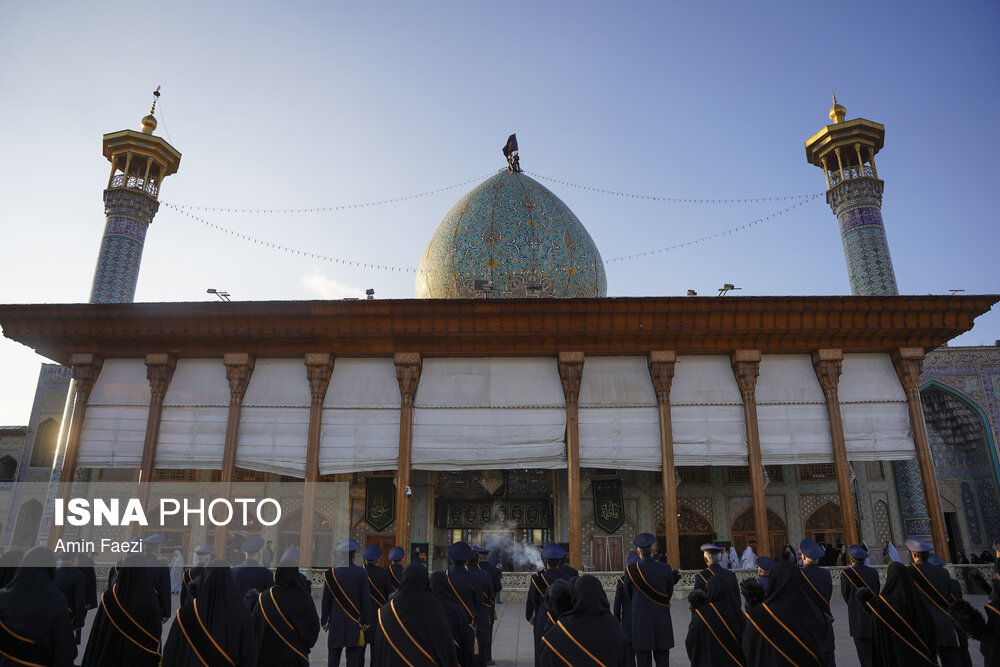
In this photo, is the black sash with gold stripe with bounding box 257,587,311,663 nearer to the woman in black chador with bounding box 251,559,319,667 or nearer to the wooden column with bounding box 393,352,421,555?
the woman in black chador with bounding box 251,559,319,667

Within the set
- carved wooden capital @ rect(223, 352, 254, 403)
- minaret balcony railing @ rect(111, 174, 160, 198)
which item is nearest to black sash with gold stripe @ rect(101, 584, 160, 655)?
carved wooden capital @ rect(223, 352, 254, 403)

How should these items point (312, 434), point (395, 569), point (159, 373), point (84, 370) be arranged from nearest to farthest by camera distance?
1. point (395, 569)
2. point (312, 434)
3. point (159, 373)
4. point (84, 370)

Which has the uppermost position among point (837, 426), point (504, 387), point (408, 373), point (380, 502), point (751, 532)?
point (408, 373)

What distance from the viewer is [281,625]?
5.01 m

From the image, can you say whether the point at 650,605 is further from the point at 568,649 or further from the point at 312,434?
the point at 312,434

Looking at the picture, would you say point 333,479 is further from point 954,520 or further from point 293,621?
point 954,520

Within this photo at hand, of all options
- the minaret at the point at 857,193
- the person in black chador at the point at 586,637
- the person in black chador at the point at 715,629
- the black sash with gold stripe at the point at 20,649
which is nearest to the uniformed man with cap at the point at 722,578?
the person in black chador at the point at 715,629

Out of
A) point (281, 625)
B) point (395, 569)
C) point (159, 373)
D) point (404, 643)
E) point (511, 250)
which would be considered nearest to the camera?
point (404, 643)

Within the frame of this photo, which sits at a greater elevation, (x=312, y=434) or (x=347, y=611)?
(x=312, y=434)

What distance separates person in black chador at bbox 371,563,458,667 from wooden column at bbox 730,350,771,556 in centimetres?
1156

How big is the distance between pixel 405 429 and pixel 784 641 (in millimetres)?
10878

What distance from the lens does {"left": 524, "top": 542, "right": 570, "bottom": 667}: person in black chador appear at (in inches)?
256

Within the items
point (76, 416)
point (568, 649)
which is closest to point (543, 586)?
point (568, 649)

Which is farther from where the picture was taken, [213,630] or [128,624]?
[128,624]
